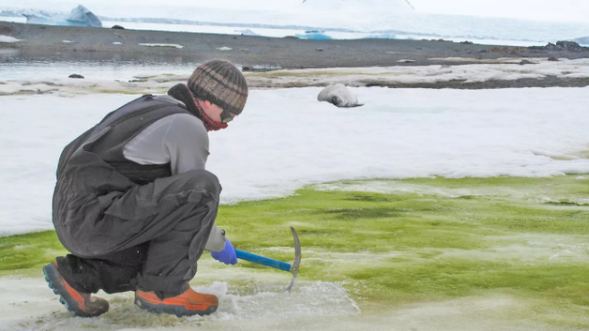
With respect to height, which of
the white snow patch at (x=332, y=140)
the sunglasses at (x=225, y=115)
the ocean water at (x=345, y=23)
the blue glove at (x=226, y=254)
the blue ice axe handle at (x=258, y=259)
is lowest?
the white snow patch at (x=332, y=140)

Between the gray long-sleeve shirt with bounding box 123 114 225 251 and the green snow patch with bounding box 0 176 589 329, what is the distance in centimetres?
71

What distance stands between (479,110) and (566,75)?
10.9 metres

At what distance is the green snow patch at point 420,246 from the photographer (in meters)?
2.52

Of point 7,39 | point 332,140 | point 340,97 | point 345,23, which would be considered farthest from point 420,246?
point 345,23

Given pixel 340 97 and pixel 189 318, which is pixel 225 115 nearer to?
pixel 189 318

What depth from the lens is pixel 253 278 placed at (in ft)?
8.83

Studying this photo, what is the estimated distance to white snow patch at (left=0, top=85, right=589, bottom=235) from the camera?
535cm

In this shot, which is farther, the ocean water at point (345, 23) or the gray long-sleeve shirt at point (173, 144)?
the ocean water at point (345, 23)

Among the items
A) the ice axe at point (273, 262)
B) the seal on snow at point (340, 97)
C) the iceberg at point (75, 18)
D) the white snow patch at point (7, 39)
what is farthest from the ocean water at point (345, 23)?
the ice axe at point (273, 262)

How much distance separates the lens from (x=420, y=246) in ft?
10.8

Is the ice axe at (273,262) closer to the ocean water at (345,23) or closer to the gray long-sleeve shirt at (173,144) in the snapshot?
the gray long-sleeve shirt at (173,144)

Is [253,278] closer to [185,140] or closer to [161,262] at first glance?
[161,262]

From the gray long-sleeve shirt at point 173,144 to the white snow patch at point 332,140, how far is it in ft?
6.54

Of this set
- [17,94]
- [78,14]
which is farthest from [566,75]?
[78,14]
